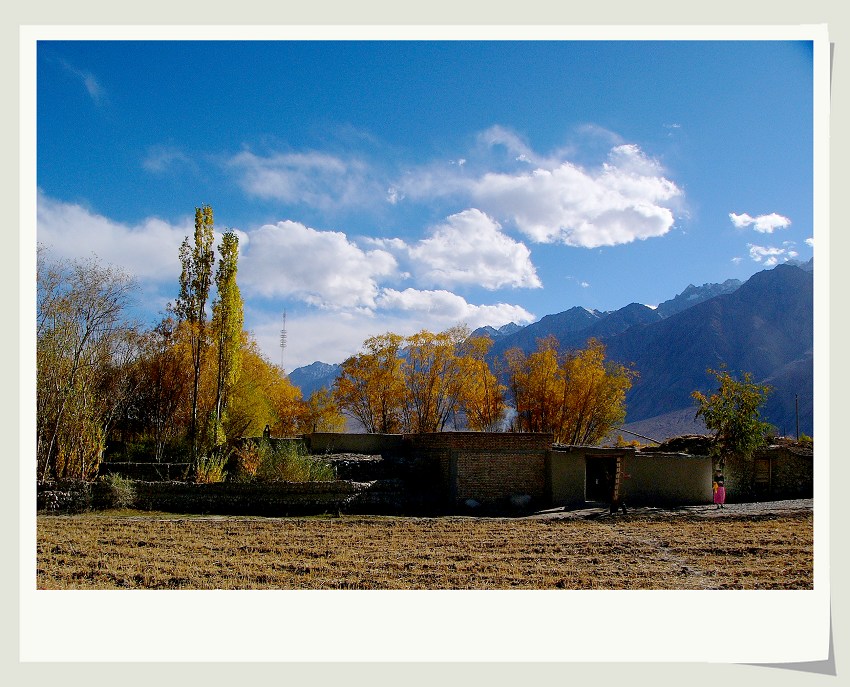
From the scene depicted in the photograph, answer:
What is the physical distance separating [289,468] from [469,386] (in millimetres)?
17988

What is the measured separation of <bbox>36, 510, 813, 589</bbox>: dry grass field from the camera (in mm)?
7539

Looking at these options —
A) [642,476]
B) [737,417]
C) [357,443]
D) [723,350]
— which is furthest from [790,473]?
[723,350]

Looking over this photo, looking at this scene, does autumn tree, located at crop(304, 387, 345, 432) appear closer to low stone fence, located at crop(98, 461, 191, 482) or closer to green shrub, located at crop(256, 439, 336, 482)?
low stone fence, located at crop(98, 461, 191, 482)

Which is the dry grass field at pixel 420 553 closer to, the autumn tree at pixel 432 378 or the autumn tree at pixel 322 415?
the autumn tree at pixel 432 378

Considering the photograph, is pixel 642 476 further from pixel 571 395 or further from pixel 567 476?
pixel 571 395

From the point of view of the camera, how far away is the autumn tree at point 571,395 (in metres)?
30.6

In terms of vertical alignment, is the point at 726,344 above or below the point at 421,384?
above

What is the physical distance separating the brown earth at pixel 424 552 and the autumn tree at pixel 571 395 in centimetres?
1666

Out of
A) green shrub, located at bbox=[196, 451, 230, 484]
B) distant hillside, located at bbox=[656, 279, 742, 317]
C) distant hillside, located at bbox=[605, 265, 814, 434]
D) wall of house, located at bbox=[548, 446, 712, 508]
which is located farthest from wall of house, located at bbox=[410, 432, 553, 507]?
distant hillside, located at bbox=[656, 279, 742, 317]

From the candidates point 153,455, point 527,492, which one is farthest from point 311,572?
point 153,455

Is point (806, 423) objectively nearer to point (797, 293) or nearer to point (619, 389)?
point (797, 293)

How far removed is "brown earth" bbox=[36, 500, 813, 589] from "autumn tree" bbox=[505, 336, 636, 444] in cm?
1666

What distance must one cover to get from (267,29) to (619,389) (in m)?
27.5

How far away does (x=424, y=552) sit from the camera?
9.43m
